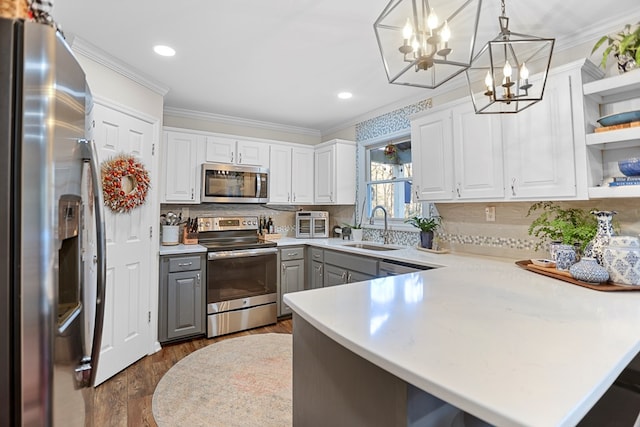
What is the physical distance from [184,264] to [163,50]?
6.08 ft

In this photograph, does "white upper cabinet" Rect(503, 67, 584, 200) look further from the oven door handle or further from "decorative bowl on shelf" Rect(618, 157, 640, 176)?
the oven door handle

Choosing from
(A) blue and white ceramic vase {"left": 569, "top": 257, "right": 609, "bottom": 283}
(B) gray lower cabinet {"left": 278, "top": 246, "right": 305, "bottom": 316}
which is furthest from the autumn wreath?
Answer: (A) blue and white ceramic vase {"left": 569, "top": 257, "right": 609, "bottom": 283}

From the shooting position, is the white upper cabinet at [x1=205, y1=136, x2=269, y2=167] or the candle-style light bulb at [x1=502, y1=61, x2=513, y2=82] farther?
the white upper cabinet at [x1=205, y1=136, x2=269, y2=167]

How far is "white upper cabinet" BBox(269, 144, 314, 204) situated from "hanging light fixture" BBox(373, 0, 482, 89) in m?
1.75

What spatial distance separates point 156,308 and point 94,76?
1.99m

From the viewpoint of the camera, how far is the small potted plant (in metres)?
1.85

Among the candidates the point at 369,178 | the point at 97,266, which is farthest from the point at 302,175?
the point at 97,266

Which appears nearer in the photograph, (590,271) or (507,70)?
(507,70)

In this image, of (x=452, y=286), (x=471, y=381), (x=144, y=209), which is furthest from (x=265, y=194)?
(x=471, y=381)

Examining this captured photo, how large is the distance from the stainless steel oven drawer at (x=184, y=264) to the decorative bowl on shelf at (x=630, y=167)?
3.29m

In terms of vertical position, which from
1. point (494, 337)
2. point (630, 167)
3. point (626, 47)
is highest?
point (626, 47)

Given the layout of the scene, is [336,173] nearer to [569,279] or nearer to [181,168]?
[181,168]

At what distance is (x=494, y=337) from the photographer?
91 centimetres

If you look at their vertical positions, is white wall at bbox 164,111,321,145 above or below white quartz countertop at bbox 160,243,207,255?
above
